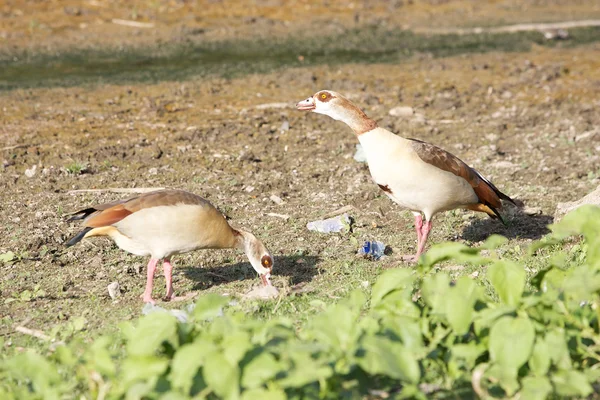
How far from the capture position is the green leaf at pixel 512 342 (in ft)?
13.4

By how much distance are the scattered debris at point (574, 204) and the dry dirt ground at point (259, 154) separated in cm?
28

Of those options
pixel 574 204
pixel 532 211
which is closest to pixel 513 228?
pixel 532 211

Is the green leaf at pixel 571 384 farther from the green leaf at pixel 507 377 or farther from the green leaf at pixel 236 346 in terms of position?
the green leaf at pixel 236 346

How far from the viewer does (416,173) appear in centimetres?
706

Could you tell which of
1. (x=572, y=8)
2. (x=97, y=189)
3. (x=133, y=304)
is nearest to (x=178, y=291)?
(x=133, y=304)

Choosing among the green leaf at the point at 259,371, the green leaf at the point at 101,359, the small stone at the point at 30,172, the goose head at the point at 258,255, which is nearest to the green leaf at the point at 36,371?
the green leaf at the point at 101,359

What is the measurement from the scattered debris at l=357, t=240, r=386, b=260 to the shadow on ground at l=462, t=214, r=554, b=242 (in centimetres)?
98

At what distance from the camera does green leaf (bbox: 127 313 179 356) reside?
396cm

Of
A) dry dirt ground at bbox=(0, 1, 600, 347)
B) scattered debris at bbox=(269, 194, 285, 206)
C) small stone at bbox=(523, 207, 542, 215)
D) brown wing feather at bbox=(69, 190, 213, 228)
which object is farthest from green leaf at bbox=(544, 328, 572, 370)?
scattered debris at bbox=(269, 194, 285, 206)

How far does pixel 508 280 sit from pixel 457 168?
297cm

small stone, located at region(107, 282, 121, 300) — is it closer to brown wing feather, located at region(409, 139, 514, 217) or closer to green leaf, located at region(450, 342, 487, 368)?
brown wing feather, located at region(409, 139, 514, 217)

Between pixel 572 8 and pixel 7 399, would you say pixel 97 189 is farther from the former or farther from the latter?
pixel 572 8

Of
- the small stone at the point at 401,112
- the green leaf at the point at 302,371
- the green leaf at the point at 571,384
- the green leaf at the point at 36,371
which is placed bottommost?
the small stone at the point at 401,112

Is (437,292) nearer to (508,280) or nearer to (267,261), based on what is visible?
(508,280)
